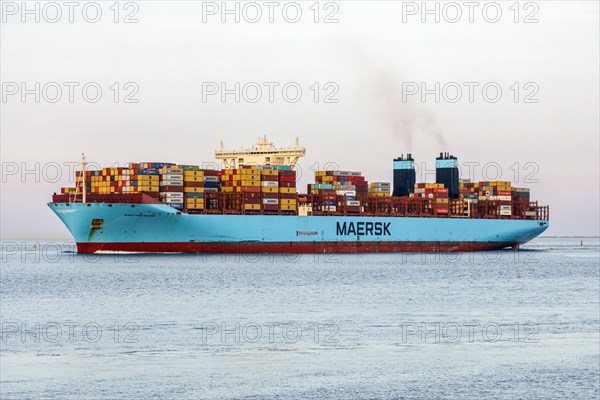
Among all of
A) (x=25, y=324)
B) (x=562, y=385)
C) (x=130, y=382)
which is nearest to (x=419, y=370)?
(x=562, y=385)

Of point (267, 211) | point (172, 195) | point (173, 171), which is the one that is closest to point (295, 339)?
point (172, 195)

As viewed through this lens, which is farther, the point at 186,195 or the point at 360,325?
the point at 186,195

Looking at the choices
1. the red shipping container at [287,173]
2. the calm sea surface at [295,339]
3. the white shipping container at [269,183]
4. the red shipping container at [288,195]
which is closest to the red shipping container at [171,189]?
the white shipping container at [269,183]

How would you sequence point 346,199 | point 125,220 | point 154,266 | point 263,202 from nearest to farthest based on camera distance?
point 154,266, point 125,220, point 263,202, point 346,199

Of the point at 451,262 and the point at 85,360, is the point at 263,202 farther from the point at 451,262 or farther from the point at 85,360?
the point at 85,360

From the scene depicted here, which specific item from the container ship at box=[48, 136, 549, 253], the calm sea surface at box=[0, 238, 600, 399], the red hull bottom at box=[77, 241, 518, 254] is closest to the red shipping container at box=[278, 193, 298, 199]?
the container ship at box=[48, 136, 549, 253]

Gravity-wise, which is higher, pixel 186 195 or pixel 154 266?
pixel 186 195

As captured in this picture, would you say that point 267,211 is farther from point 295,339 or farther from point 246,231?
point 295,339
